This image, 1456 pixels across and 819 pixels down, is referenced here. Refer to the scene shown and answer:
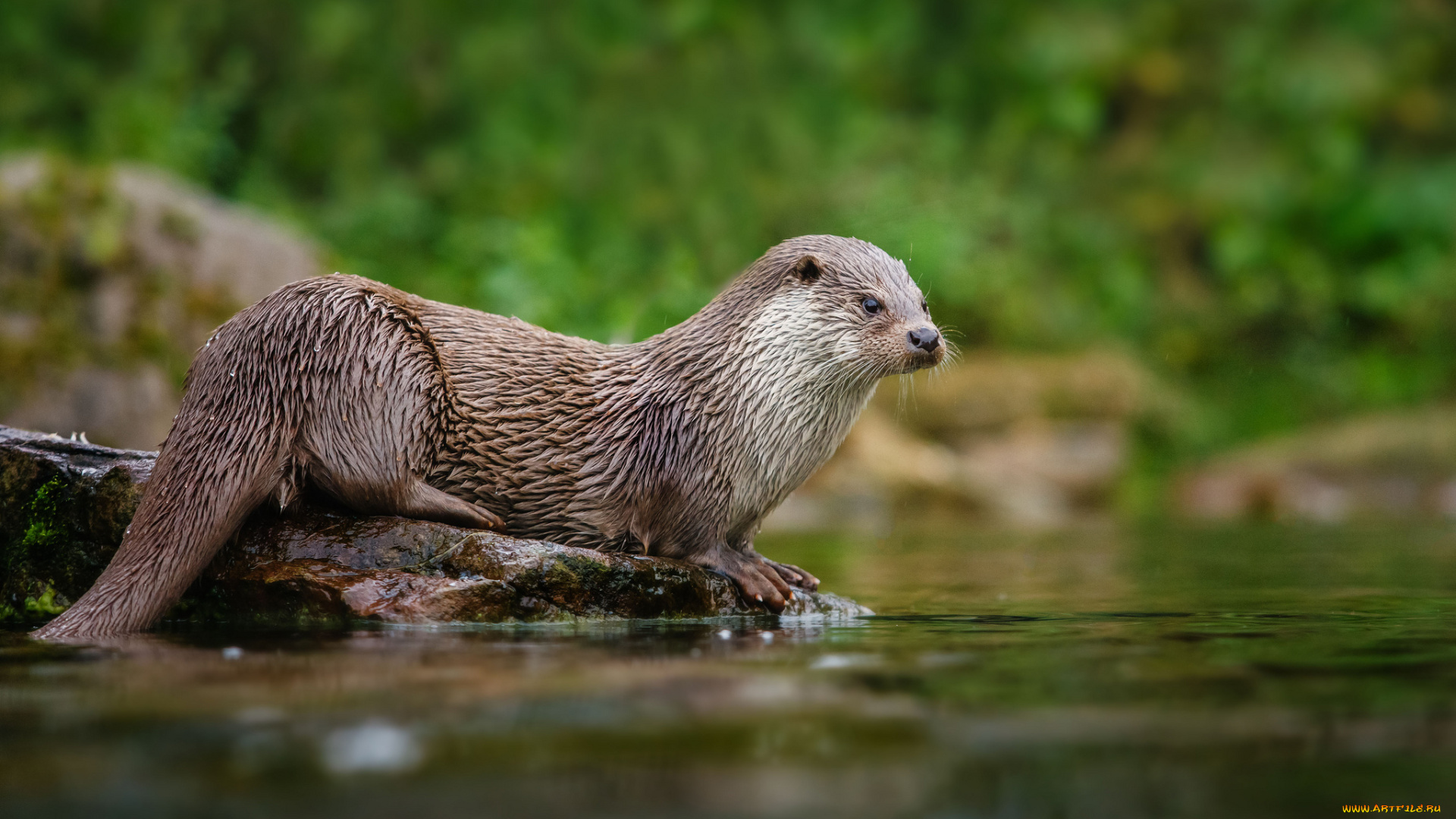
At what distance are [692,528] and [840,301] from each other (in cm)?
77

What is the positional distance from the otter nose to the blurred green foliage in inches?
173

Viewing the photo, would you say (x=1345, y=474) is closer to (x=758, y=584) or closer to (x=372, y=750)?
(x=758, y=584)

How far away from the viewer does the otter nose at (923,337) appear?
12.6 ft

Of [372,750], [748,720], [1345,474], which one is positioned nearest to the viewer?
[372,750]

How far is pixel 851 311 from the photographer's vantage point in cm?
391

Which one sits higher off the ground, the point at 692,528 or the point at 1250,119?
the point at 1250,119

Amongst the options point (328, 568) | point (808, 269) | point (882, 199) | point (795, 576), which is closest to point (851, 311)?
point (808, 269)

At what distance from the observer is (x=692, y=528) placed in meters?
3.84

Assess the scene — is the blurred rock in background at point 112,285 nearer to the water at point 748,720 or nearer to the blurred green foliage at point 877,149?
the blurred green foliage at point 877,149

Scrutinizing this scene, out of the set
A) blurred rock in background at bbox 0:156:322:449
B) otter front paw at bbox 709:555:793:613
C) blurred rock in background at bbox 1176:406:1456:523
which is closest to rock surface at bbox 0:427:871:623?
otter front paw at bbox 709:555:793:613

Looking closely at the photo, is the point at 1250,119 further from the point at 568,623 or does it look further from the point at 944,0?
the point at 568,623

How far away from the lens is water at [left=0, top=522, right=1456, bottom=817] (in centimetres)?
157

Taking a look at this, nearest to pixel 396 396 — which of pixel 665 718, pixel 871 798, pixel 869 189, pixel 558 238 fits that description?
pixel 665 718

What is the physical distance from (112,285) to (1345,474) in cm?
909
